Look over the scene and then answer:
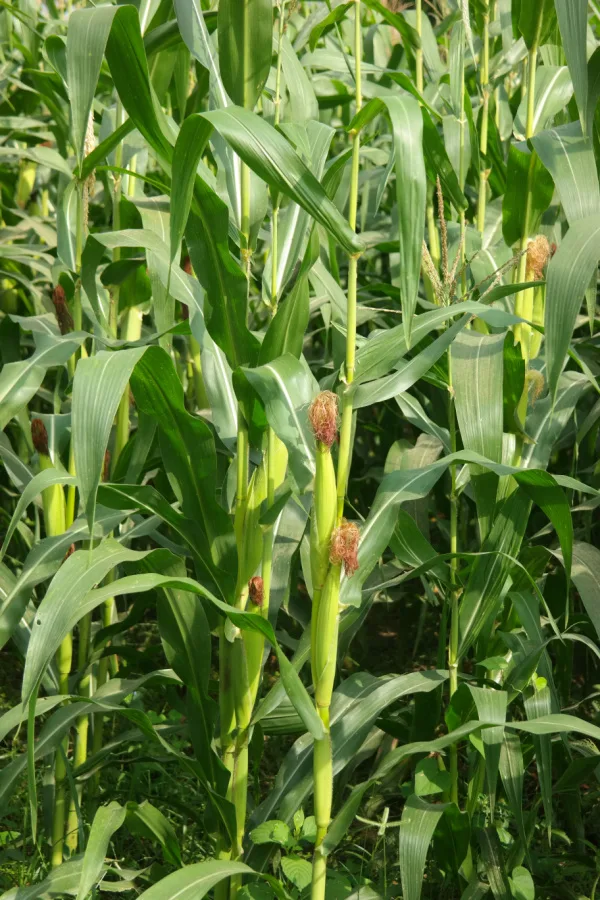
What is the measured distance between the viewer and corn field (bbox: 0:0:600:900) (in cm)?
124

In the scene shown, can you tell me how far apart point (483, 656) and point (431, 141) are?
910 millimetres

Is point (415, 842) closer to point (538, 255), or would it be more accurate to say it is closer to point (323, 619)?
point (323, 619)

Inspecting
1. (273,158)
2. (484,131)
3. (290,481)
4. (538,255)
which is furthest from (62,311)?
(484,131)

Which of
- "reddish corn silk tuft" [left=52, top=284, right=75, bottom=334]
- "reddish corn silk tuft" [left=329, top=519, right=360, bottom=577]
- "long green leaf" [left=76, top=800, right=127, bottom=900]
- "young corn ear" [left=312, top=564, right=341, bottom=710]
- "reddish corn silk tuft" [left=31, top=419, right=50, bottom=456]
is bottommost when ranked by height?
"long green leaf" [left=76, top=800, right=127, bottom=900]

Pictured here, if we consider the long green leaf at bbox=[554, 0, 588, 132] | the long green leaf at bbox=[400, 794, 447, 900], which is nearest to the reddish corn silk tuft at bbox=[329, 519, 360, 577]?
the long green leaf at bbox=[400, 794, 447, 900]

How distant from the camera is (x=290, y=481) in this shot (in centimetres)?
146

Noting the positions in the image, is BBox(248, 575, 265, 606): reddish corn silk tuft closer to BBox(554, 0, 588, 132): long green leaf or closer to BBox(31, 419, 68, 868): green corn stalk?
BBox(31, 419, 68, 868): green corn stalk

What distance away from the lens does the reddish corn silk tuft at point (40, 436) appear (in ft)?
5.47

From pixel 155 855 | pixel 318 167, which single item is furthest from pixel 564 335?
pixel 155 855

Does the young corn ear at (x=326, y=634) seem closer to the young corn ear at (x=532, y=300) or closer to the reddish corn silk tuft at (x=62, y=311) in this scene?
the young corn ear at (x=532, y=300)

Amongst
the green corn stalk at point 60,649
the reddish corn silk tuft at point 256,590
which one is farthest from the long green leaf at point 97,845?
the reddish corn silk tuft at point 256,590

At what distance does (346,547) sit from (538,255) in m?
0.69

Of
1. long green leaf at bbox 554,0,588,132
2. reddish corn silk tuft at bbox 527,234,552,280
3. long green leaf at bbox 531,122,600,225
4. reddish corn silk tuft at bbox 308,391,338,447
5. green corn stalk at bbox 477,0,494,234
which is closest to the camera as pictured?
long green leaf at bbox 554,0,588,132

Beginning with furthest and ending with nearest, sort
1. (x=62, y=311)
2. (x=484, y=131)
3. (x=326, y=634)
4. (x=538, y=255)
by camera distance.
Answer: (x=484, y=131) → (x=62, y=311) → (x=538, y=255) → (x=326, y=634)
